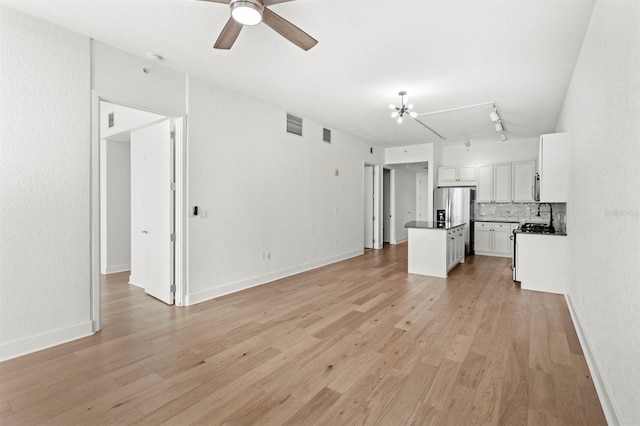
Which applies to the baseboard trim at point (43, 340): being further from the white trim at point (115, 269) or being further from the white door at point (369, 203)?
the white door at point (369, 203)

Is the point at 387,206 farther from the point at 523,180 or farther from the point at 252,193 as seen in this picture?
the point at 252,193

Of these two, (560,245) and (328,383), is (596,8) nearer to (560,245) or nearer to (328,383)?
(560,245)

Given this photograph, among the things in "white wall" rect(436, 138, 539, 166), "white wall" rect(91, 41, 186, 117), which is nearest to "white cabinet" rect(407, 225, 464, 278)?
"white wall" rect(436, 138, 539, 166)

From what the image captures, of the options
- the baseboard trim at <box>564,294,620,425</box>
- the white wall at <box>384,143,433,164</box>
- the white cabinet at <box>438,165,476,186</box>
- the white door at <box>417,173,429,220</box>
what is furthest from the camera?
the white door at <box>417,173,429,220</box>

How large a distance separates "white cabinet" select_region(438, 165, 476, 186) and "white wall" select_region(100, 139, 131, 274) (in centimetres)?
753

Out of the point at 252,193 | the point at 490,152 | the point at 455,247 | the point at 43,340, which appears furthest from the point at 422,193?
the point at 43,340

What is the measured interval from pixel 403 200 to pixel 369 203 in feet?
7.16

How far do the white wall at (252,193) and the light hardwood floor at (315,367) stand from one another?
2.39ft

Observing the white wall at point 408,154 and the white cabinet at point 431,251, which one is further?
the white wall at point 408,154

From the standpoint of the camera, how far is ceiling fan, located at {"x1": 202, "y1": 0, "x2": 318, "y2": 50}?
6.79 ft

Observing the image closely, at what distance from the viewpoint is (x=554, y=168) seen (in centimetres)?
430

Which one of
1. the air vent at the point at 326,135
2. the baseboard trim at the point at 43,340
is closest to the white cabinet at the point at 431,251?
the air vent at the point at 326,135

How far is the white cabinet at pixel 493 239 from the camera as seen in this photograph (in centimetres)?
755

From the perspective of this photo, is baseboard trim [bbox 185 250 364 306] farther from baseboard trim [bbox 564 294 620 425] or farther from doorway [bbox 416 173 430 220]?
doorway [bbox 416 173 430 220]
